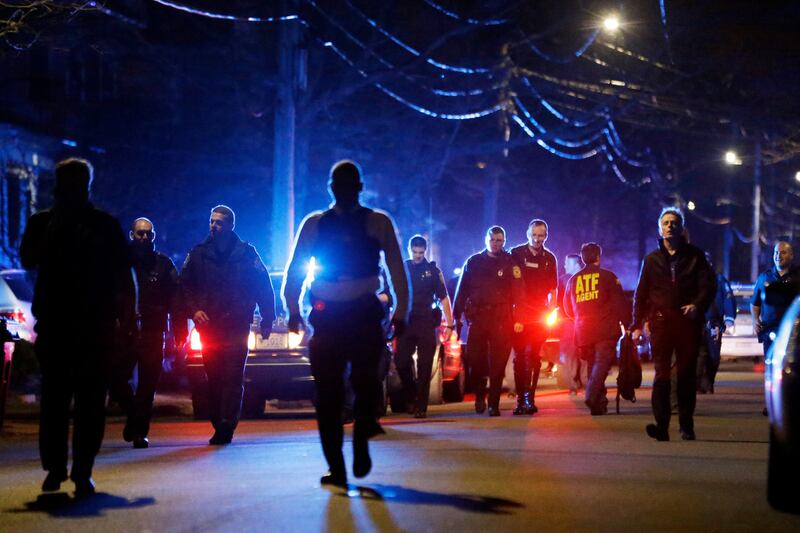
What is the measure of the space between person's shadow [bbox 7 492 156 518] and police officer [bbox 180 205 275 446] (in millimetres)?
3109

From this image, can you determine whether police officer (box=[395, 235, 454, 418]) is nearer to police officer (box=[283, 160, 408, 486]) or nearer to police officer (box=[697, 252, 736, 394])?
police officer (box=[697, 252, 736, 394])

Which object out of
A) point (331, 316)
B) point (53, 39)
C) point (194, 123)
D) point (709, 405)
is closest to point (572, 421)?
point (709, 405)

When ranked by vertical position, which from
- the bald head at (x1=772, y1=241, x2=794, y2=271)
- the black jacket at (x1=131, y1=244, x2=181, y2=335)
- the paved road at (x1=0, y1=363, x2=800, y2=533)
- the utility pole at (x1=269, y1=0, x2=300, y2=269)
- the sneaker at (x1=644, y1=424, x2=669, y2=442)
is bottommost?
the paved road at (x1=0, y1=363, x2=800, y2=533)

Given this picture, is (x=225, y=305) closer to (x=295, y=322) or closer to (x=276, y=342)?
(x=295, y=322)

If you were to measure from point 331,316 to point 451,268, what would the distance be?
46.6 m

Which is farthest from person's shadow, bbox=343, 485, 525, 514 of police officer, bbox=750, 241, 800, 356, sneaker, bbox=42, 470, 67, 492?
police officer, bbox=750, 241, 800, 356

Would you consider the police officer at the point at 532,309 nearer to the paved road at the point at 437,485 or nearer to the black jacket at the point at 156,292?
the paved road at the point at 437,485

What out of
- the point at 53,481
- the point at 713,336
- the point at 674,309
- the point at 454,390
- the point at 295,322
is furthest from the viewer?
the point at 454,390

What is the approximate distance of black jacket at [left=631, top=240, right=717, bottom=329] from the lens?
399 inches

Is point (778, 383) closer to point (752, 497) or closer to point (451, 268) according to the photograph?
point (752, 497)

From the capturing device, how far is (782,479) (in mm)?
6742

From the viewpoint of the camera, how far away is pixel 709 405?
14547mm

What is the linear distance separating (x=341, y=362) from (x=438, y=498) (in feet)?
3.36

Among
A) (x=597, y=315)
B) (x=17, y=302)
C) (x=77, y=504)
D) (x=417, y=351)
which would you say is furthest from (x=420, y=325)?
(x=17, y=302)
